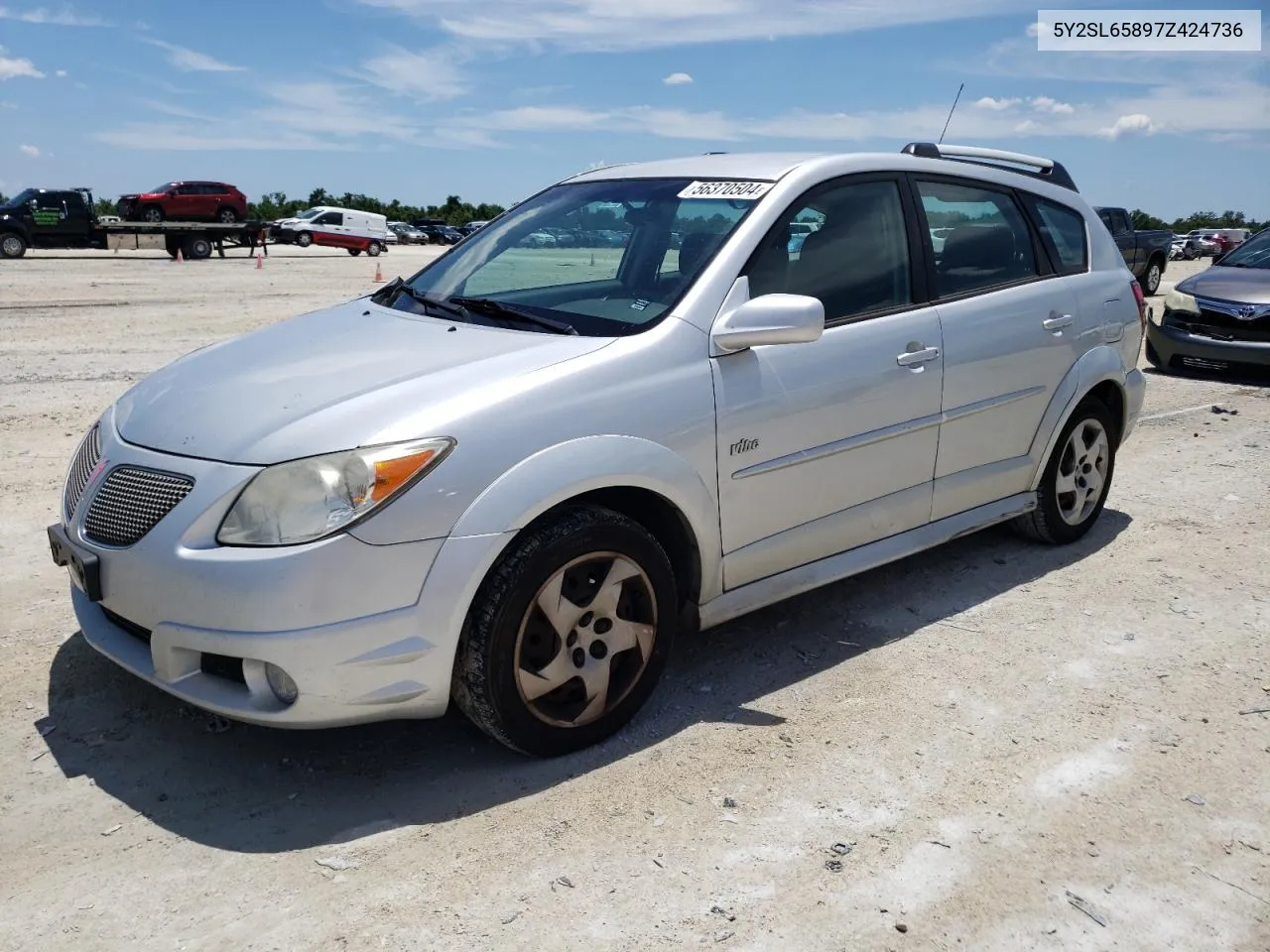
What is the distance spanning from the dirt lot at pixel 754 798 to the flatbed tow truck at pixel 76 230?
3007cm

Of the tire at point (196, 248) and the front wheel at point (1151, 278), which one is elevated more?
the tire at point (196, 248)

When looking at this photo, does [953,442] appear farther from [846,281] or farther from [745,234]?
[745,234]

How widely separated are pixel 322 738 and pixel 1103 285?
13.3ft

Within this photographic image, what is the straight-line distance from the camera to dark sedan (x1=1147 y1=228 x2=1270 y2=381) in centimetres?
1063

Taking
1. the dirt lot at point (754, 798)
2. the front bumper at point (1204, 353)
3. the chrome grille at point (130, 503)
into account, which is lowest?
the dirt lot at point (754, 798)

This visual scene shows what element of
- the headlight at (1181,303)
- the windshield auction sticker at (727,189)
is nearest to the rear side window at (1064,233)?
the windshield auction sticker at (727,189)

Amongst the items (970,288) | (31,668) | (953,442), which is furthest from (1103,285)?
(31,668)

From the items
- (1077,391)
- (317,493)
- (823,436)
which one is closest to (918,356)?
(823,436)

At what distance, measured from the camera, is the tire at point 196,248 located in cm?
3466

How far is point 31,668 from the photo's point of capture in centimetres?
398

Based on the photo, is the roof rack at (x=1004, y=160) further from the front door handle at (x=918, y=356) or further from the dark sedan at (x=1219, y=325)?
the dark sedan at (x=1219, y=325)

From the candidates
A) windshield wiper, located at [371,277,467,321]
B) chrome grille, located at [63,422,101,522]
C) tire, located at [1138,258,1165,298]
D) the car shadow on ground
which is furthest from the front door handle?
tire, located at [1138,258,1165,298]

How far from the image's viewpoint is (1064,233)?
207 inches

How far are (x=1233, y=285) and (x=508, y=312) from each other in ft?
31.5
